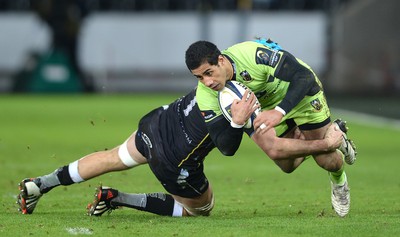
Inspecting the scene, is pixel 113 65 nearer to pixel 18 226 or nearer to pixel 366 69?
pixel 366 69

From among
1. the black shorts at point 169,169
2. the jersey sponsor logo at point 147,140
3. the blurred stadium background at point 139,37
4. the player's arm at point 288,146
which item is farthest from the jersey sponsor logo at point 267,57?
the blurred stadium background at point 139,37

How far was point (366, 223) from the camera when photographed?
8516 mm

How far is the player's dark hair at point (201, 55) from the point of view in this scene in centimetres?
834

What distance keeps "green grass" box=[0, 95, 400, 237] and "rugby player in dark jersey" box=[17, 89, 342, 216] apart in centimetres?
17

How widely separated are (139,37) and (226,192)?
25.3 metres

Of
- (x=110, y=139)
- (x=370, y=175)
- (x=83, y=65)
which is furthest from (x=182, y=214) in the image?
(x=83, y=65)

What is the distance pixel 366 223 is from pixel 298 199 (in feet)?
6.80

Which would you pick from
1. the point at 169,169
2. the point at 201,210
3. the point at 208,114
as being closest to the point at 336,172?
the point at 201,210

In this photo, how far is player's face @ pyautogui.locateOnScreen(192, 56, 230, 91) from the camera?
8.35m

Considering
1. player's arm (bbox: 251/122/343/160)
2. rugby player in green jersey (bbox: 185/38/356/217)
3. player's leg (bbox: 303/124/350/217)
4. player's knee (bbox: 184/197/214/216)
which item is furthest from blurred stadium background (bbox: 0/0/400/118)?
player's arm (bbox: 251/122/343/160)

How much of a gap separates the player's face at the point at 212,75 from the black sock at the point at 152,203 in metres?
1.34

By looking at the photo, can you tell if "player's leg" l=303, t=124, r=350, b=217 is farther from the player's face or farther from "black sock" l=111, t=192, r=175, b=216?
"black sock" l=111, t=192, r=175, b=216

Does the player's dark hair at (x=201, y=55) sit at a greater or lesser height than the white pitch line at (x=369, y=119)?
greater

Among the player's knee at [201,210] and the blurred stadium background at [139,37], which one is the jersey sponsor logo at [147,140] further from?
the blurred stadium background at [139,37]
